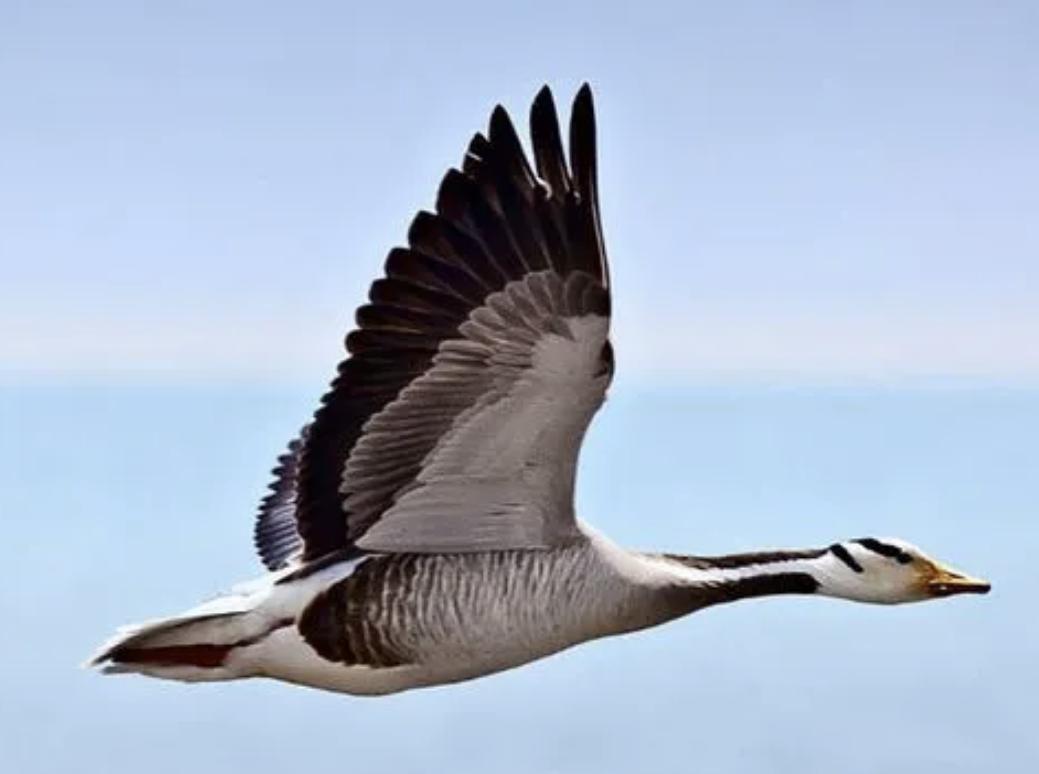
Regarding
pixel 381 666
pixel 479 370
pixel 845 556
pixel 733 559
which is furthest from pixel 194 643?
pixel 845 556

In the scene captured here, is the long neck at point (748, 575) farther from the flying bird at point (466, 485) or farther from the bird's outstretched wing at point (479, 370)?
the bird's outstretched wing at point (479, 370)

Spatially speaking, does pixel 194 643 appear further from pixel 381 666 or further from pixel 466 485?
pixel 466 485

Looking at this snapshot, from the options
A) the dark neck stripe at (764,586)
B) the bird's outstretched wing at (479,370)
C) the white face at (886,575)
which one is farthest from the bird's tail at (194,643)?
the white face at (886,575)

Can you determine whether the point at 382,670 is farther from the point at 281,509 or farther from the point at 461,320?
the point at 281,509

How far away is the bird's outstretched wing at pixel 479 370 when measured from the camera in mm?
6434

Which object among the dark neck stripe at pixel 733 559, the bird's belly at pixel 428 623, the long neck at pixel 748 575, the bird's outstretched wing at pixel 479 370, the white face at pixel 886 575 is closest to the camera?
the bird's outstretched wing at pixel 479 370

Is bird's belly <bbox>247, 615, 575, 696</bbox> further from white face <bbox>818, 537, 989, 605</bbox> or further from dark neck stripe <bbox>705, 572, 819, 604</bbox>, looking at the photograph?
white face <bbox>818, 537, 989, 605</bbox>

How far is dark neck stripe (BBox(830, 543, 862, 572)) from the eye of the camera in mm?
7895

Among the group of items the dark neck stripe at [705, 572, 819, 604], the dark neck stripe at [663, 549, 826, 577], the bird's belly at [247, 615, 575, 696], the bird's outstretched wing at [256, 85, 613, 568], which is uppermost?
the bird's outstretched wing at [256, 85, 613, 568]

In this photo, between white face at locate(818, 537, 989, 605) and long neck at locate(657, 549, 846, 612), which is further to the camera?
white face at locate(818, 537, 989, 605)

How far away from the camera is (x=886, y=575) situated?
7977mm

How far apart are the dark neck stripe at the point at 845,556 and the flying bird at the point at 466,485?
0.74 ft

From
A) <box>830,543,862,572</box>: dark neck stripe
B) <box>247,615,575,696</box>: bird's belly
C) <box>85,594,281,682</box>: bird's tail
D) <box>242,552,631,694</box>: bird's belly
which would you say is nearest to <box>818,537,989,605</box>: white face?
<box>830,543,862,572</box>: dark neck stripe

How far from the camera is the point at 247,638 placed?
7.19 m
